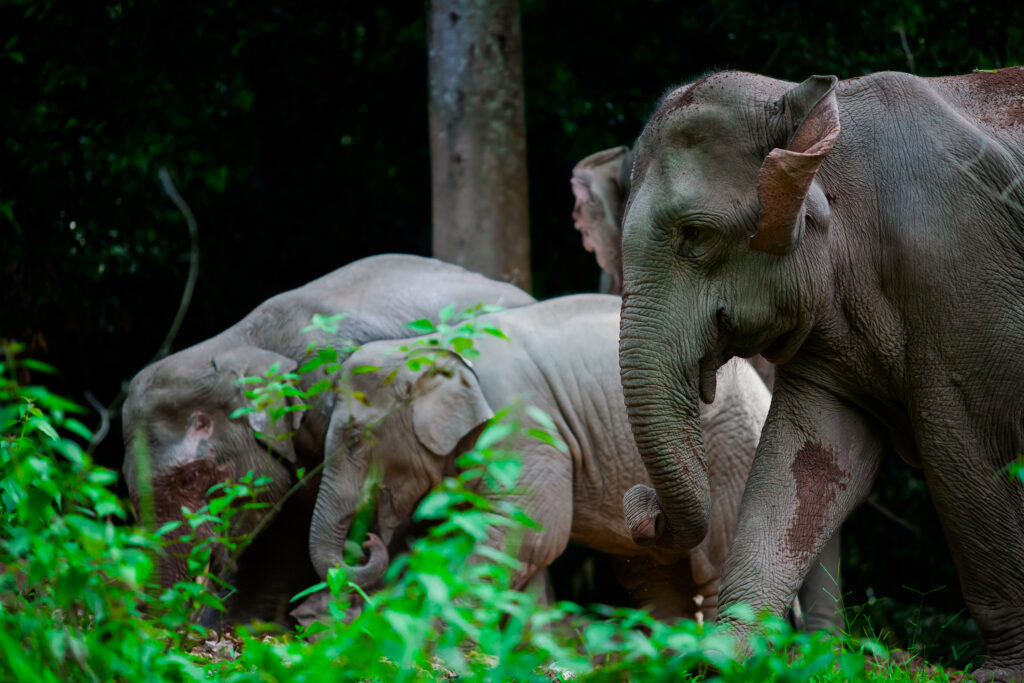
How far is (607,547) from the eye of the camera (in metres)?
5.62

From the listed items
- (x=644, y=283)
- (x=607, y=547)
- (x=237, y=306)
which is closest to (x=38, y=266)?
(x=237, y=306)

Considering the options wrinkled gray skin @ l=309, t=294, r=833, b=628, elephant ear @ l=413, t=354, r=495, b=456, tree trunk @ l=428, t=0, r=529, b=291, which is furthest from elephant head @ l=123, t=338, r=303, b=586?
tree trunk @ l=428, t=0, r=529, b=291

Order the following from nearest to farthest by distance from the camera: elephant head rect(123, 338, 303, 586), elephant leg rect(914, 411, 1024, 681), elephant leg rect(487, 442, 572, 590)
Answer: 1. elephant leg rect(914, 411, 1024, 681)
2. elephant leg rect(487, 442, 572, 590)
3. elephant head rect(123, 338, 303, 586)

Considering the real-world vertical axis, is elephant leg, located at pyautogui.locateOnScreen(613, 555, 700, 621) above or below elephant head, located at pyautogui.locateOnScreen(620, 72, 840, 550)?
below

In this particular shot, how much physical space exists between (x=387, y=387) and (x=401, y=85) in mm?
3763

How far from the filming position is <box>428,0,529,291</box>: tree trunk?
6434 mm

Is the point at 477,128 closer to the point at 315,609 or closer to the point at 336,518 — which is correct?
the point at 336,518

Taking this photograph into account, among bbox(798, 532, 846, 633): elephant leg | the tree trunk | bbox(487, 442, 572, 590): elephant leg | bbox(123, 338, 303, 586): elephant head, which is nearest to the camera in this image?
bbox(487, 442, 572, 590): elephant leg

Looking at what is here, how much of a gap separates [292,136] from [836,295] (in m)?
5.89

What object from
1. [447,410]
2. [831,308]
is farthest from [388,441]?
[831,308]

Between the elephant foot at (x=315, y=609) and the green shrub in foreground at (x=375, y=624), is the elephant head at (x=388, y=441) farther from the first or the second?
the green shrub in foreground at (x=375, y=624)

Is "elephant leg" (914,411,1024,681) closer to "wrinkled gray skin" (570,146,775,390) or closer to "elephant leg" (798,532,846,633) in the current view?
"elephant leg" (798,532,846,633)

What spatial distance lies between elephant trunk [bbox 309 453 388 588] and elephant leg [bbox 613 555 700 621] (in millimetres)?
1287

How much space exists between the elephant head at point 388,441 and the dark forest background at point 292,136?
295 cm
